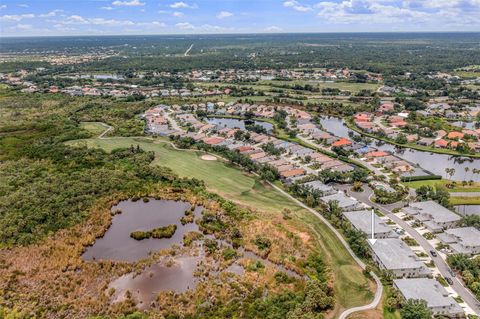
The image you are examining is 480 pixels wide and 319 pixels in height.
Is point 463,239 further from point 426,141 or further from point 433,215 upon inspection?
point 426,141

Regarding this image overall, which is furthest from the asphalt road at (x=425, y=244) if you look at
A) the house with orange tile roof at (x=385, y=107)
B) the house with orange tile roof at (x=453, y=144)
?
the house with orange tile roof at (x=385, y=107)

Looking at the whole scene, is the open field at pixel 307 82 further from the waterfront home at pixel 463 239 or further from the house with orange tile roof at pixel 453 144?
the waterfront home at pixel 463 239

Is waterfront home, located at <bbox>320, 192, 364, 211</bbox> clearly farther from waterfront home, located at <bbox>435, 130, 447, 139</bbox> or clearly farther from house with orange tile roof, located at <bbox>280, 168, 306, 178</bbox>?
waterfront home, located at <bbox>435, 130, 447, 139</bbox>

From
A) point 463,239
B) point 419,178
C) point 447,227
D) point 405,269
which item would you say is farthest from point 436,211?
point 405,269

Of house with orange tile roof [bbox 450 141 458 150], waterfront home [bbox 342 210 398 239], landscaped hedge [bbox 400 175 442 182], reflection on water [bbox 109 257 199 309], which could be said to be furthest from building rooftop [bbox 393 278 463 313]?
house with orange tile roof [bbox 450 141 458 150]

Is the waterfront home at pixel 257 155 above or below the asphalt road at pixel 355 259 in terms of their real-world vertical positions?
above

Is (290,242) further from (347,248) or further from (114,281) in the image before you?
(114,281)

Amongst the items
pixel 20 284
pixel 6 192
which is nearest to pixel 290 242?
pixel 20 284
